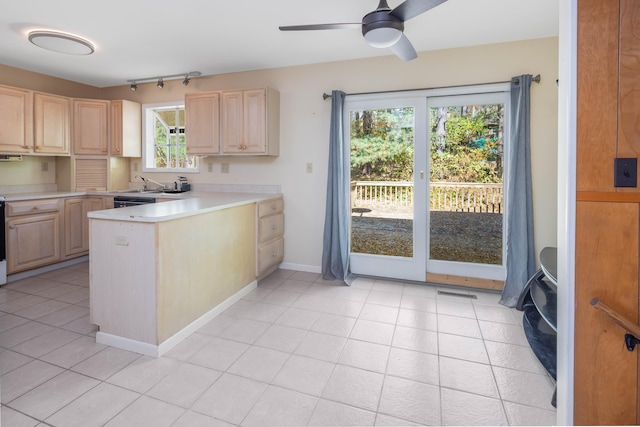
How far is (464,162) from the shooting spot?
3.34 m

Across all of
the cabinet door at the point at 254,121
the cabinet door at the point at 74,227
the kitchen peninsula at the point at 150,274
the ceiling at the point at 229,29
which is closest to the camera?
the kitchen peninsula at the point at 150,274

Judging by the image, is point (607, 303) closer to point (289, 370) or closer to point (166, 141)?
point (289, 370)

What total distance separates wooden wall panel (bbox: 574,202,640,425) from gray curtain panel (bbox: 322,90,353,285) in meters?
2.38

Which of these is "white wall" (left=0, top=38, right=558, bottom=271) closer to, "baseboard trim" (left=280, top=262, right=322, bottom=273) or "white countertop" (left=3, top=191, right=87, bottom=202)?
"baseboard trim" (left=280, top=262, right=322, bottom=273)

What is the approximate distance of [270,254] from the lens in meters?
3.66

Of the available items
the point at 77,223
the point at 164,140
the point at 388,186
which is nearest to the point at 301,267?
the point at 388,186

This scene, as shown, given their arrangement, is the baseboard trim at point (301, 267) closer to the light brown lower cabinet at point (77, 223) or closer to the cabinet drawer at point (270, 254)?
the cabinet drawer at point (270, 254)

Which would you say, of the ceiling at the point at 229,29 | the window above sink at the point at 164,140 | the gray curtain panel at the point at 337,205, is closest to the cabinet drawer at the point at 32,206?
the window above sink at the point at 164,140

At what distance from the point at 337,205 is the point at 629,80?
2.60 metres

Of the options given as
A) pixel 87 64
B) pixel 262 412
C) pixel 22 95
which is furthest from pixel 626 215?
pixel 22 95

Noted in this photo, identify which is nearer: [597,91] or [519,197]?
[597,91]

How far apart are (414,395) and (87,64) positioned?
471 centimetres

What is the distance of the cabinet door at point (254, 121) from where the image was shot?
12.0 feet

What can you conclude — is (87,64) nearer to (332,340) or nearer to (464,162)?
(332,340)
